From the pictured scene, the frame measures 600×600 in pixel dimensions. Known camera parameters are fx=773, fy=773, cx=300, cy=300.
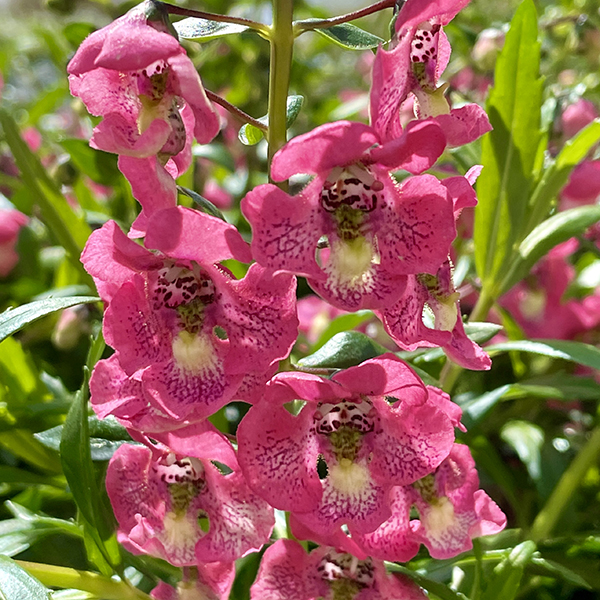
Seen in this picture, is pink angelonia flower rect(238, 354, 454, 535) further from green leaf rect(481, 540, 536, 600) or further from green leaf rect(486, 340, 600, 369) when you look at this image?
green leaf rect(486, 340, 600, 369)

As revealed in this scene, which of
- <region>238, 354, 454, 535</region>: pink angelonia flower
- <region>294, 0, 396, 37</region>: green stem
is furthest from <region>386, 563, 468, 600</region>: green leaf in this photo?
<region>294, 0, 396, 37</region>: green stem

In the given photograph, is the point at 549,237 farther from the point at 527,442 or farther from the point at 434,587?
the point at 434,587

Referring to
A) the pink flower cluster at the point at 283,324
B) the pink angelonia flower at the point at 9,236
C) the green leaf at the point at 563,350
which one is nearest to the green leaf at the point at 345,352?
the pink flower cluster at the point at 283,324

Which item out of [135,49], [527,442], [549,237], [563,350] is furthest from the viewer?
[527,442]

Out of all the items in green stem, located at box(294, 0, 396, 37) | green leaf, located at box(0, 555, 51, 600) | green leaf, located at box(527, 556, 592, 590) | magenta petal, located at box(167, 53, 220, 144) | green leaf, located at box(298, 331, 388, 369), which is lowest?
green leaf, located at box(527, 556, 592, 590)

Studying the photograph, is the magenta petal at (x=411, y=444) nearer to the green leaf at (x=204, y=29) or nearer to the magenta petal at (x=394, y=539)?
the magenta petal at (x=394, y=539)

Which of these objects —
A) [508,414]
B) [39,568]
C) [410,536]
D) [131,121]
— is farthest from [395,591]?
[508,414]

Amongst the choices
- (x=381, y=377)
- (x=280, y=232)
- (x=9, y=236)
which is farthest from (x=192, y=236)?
(x=9, y=236)
